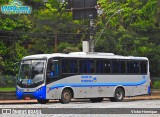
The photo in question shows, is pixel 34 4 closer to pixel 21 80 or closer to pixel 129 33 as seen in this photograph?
pixel 129 33

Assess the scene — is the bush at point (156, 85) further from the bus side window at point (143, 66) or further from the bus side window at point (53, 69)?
the bus side window at point (53, 69)

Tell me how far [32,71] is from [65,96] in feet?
8.42

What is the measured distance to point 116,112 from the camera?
704 inches

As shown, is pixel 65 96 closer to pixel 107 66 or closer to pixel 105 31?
pixel 107 66

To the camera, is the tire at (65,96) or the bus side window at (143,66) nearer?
the tire at (65,96)

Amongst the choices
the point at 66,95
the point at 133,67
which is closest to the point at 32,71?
the point at 66,95

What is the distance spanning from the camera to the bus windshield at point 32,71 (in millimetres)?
30391

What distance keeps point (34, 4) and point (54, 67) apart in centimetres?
3734

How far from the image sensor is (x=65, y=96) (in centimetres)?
Result: 3122

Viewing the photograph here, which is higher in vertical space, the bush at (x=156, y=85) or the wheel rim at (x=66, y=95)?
the wheel rim at (x=66, y=95)

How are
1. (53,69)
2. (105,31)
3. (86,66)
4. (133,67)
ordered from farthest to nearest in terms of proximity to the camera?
(105,31) < (133,67) < (86,66) < (53,69)

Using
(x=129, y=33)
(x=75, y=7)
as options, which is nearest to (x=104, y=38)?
(x=129, y=33)

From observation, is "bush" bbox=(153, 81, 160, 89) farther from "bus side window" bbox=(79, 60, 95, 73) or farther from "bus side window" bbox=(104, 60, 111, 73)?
"bus side window" bbox=(79, 60, 95, 73)

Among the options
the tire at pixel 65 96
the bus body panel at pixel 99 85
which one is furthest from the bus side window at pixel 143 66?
the tire at pixel 65 96
